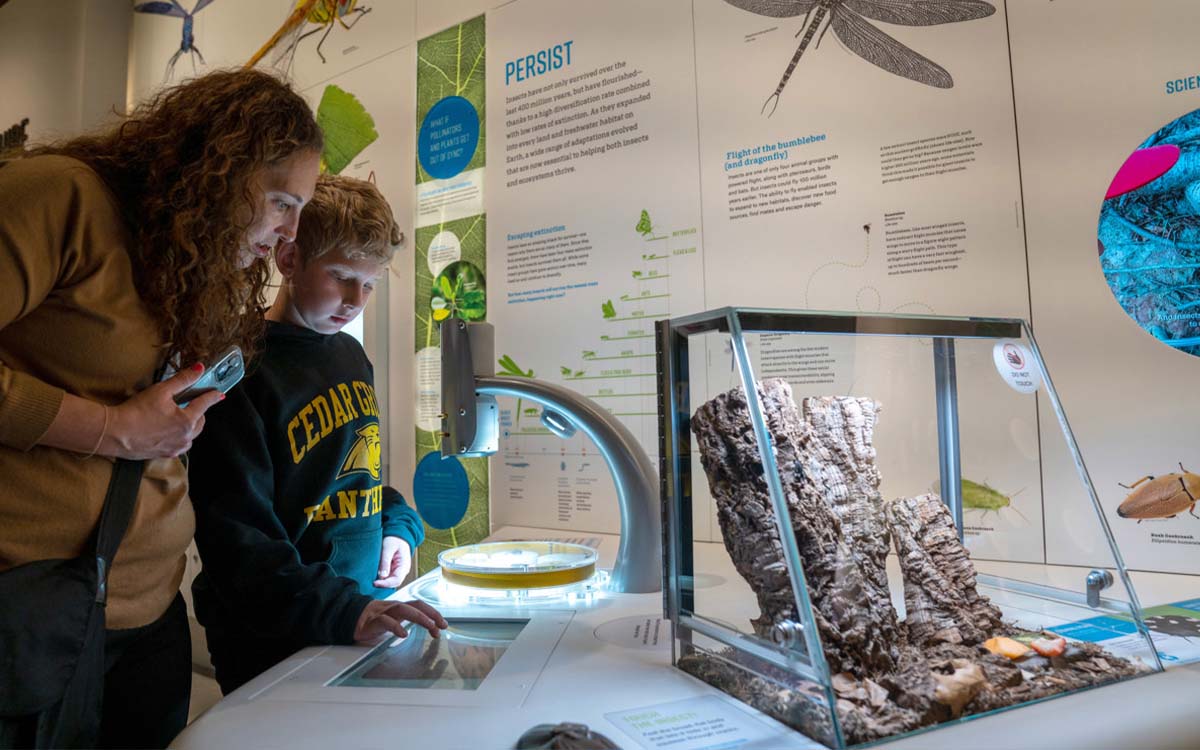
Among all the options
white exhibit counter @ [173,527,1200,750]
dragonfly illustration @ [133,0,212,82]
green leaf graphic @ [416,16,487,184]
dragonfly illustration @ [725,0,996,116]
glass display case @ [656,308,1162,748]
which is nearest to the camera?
white exhibit counter @ [173,527,1200,750]

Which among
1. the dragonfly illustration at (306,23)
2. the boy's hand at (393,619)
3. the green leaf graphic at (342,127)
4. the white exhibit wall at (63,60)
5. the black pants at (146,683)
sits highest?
the white exhibit wall at (63,60)

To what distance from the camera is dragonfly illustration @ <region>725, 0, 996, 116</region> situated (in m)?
1.59

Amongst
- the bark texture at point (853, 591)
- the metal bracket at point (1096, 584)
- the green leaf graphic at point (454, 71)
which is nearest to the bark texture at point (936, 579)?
the bark texture at point (853, 591)

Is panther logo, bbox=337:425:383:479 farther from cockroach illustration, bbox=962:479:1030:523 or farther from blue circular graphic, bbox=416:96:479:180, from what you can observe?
blue circular graphic, bbox=416:96:479:180

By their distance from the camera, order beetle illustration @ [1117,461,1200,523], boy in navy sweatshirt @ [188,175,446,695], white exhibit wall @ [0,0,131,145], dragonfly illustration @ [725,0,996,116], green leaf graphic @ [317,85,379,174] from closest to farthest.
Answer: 1. boy in navy sweatshirt @ [188,175,446,695]
2. beetle illustration @ [1117,461,1200,523]
3. dragonfly illustration @ [725,0,996,116]
4. green leaf graphic @ [317,85,379,174]
5. white exhibit wall @ [0,0,131,145]

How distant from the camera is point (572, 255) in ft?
7.16

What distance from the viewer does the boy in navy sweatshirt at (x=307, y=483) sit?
40.0 inches

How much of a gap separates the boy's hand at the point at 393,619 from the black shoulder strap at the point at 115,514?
31 cm

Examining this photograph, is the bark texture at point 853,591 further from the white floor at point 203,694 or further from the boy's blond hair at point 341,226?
the white floor at point 203,694

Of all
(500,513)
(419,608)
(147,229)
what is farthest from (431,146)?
(419,608)

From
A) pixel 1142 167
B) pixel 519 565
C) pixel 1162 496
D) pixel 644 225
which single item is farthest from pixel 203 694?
pixel 1142 167

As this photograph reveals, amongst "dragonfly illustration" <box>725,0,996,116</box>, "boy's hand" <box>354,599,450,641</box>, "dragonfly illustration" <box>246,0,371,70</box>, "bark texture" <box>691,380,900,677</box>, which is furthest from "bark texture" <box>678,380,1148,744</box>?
"dragonfly illustration" <box>246,0,371,70</box>

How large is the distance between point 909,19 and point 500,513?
68.7 inches

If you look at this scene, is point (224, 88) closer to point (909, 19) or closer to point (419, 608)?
point (419, 608)
